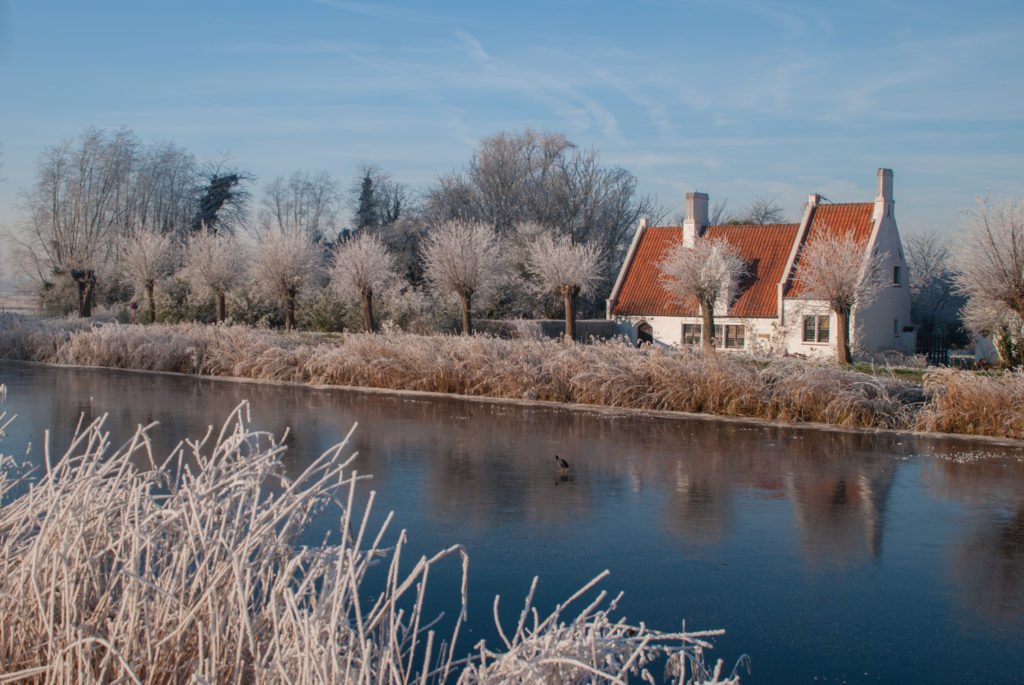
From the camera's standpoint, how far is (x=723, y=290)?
115ft

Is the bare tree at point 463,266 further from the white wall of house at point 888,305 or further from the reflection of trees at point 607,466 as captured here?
the reflection of trees at point 607,466

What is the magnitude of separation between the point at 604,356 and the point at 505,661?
1453 centimetres

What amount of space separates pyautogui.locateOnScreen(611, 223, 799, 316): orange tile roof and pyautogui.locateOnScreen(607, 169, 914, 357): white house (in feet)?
0.13

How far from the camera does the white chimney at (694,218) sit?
122 ft

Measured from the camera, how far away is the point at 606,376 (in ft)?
56.2

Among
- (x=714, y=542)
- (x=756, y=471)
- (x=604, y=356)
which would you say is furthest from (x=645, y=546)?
(x=604, y=356)

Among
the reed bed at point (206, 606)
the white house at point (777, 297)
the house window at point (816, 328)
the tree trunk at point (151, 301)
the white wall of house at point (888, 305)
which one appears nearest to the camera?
the reed bed at point (206, 606)

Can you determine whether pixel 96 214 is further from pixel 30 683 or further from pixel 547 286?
pixel 30 683

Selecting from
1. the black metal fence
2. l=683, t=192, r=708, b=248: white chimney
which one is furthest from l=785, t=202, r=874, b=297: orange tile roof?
the black metal fence

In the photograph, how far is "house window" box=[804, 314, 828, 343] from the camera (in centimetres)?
3322

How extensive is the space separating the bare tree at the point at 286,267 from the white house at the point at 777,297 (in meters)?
13.3

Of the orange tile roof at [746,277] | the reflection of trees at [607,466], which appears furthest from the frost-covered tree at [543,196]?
the reflection of trees at [607,466]

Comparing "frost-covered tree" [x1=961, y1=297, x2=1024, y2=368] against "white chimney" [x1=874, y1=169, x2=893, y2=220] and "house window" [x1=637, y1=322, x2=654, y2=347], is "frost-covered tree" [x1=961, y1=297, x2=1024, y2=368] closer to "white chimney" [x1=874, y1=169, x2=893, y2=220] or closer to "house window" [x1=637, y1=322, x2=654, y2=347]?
"white chimney" [x1=874, y1=169, x2=893, y2=220]

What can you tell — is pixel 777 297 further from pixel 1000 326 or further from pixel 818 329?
pixel 1000 326
